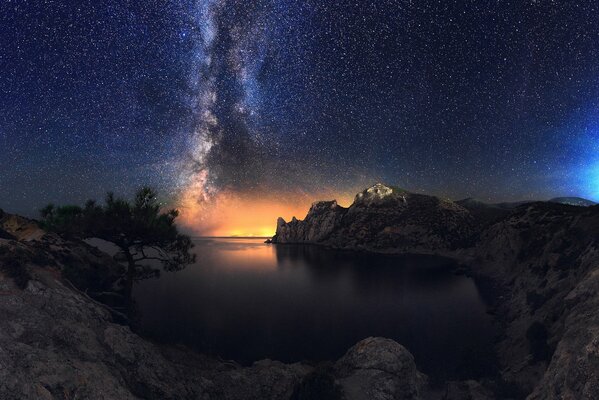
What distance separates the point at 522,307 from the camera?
152ft

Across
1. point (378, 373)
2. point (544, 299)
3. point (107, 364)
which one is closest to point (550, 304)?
point (544, 299)

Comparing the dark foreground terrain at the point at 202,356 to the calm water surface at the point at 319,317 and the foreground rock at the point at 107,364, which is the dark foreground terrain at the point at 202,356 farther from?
the calm water surface at the point at 319,317

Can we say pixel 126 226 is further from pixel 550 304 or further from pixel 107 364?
pixel 550 304

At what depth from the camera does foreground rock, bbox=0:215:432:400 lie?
557 inches

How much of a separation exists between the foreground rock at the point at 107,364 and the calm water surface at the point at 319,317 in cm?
648

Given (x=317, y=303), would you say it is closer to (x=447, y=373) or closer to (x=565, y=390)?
(x=447, y=373)

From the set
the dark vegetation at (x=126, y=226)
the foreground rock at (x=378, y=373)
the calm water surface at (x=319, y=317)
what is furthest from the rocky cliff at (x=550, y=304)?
the dark vegetation at (x=126, y=226)

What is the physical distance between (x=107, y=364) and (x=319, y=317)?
3823cm

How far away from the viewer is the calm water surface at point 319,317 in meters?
36.7

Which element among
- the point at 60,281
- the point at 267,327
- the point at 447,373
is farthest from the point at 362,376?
the point at 60,281

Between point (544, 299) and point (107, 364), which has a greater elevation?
Result: point (107, 364)

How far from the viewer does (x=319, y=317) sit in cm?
5247

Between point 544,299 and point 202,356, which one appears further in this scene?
point 544,299

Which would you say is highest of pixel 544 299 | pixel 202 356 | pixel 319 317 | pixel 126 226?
pixel 126 226
